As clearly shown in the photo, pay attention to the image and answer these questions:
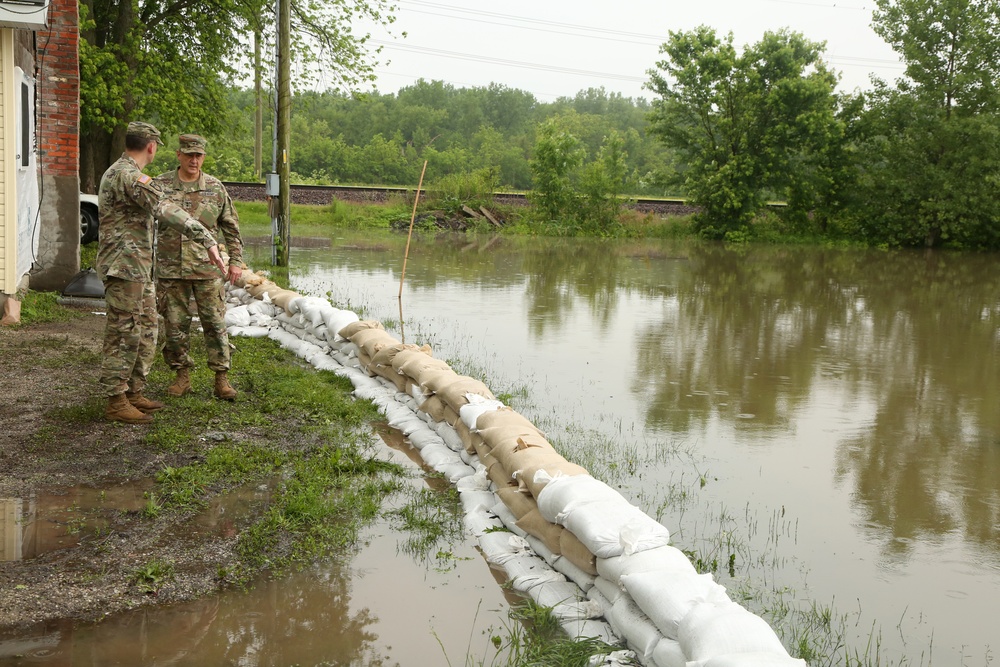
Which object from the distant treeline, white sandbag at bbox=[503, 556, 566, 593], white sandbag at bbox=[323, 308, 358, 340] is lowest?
white sandbag at bbox=[503, 556, 566, 593]

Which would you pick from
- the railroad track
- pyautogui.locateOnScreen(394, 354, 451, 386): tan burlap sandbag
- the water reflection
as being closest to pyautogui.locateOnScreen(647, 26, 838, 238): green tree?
the railroad track

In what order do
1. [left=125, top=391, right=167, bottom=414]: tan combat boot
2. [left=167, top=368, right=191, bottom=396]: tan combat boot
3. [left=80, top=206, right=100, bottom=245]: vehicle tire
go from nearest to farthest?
[left=125, top=391, right=167, bottom=414]: tan combat boot, [left=167, top=368, right=191, bottom=396]: tan combat boot, [left=80, top=206, right=100, bottom=245]: vehicle tire

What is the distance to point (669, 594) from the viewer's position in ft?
11.2

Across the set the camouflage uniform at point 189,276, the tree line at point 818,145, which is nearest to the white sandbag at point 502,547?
the camouflage uniform at point 189,276

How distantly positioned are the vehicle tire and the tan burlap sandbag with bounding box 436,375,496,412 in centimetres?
1028

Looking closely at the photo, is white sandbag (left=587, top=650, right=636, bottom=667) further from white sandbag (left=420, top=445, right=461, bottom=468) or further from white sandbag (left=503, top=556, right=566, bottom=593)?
white sandbag (left=420, top=445, right=461, bottom=468)

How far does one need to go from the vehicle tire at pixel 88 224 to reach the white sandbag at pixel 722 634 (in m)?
13.4

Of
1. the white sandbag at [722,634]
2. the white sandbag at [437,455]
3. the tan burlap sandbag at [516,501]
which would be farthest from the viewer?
the white sandbag at [437,455]

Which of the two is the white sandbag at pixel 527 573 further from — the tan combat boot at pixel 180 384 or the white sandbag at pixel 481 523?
the tan combat boot at pixel 180 384

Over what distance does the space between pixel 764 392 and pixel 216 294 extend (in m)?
4.88

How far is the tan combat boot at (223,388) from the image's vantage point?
22.0 feet

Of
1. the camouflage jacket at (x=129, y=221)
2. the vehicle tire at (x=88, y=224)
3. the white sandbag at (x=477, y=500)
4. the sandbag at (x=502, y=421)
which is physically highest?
the camouflage jacket at (x=129, y=221)

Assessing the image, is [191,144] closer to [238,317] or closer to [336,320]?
[336,320]

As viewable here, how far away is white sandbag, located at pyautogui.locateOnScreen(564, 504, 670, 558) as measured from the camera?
375 cm
